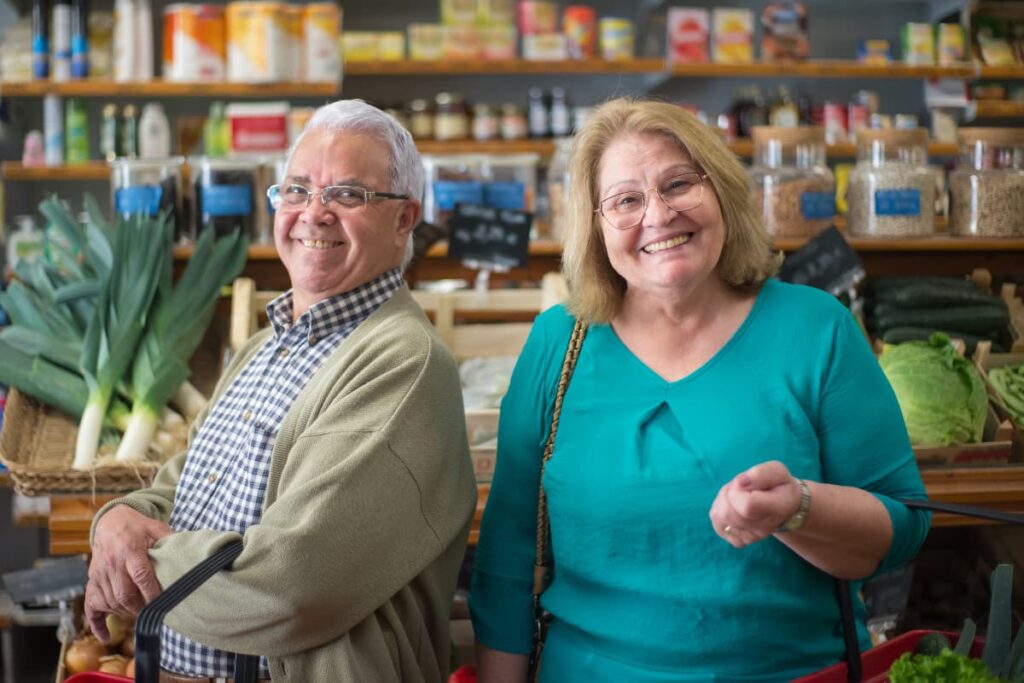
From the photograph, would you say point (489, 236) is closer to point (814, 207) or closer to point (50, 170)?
point (814, 207)

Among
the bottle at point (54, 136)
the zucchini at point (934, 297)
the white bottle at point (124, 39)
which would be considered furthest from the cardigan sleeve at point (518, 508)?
the bottle at point (54, 136)

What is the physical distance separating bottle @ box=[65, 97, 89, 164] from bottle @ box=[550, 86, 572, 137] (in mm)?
2201

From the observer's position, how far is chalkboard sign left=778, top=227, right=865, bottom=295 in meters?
2.44

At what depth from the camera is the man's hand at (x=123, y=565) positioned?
1623mm

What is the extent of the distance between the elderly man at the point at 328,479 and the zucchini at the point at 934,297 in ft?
3.92

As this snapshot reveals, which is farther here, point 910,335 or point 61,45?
point 61,45

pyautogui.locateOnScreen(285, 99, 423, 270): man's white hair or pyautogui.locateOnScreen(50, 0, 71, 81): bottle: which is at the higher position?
pyautogui.locateOnScreen(50, 0, 71, 81): bottle

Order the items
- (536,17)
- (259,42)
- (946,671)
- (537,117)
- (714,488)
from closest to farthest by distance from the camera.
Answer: (946,671)
(714,488)
(259,42)
(536,17)
(537,117)

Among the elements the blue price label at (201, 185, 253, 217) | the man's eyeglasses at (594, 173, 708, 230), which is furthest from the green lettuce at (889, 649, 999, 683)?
the blue price label at (201, 185, 253, 217)

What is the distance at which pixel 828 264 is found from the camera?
2.46m

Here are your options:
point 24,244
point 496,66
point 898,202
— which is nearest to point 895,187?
point 898,202

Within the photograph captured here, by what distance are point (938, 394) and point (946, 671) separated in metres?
0.99

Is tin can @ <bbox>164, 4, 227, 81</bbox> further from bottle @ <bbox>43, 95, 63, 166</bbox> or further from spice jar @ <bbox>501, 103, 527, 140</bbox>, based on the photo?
spice jar @ <bbox>501, 103, 527, 140</bbox>

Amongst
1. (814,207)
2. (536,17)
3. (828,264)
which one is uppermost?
(536,17)
